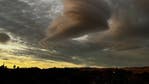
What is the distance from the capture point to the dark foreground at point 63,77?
86500 millimetres

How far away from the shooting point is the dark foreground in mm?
86500

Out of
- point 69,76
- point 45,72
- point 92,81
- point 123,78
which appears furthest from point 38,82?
point 123,78

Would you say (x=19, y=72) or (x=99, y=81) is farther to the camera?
(x=99, y=81)

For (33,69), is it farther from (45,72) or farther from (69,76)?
(69,76)

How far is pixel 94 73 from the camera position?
316 ft

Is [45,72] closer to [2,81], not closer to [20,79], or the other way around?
[20,79]

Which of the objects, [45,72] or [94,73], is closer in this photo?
[45,72]

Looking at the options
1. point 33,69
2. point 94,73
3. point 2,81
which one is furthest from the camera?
point 94,73

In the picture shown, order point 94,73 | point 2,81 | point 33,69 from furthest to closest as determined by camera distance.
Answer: point 94,73 → point 33,69 → point 2,81

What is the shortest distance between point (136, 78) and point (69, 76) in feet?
73.8

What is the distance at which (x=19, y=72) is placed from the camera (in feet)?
286

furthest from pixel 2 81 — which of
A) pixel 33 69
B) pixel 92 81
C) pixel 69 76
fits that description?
pixel 92 81

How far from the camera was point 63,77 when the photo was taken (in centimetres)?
9094

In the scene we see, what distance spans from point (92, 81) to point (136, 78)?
48.3 feet
